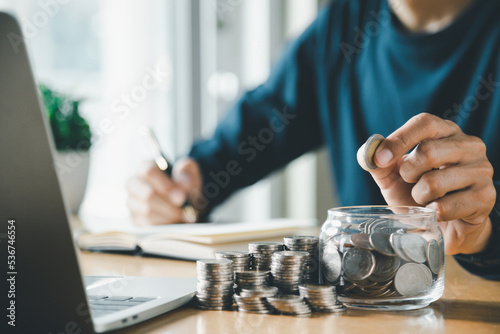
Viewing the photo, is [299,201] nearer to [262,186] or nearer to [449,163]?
[262,186]

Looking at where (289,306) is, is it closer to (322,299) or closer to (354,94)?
(322,299)

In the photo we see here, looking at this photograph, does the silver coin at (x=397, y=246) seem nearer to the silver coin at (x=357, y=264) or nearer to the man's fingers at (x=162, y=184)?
the silver coin at (x=357, y=264)

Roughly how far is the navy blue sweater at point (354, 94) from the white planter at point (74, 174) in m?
0.31

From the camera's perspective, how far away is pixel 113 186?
6.86 ft

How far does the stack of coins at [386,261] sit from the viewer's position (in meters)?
0.58

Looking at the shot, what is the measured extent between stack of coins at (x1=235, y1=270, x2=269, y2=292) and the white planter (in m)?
0.95

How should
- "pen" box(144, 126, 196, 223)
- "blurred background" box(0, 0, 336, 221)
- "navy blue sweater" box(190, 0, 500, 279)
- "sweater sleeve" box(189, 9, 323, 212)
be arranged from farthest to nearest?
1. "blurred background" box(0, 0, 336, 221)
2. "sweater sleeve" box(189, 9, 323, 212)
3. "pen" box(144, 126, 196, 223)
4. "navy blue sweater" box(190, 0, 500, 279)

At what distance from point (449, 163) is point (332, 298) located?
250 mm

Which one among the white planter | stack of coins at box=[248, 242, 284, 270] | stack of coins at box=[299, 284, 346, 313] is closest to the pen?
the white planter

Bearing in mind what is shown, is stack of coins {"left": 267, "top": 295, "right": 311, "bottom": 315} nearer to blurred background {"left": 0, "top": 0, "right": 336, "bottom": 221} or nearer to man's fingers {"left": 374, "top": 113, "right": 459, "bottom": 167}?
man's fingers {"left": 374, "top": 113, "right": 459, "bottom": 167}

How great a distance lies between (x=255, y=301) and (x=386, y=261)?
0.47 ft

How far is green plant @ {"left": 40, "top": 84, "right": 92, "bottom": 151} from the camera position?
4.81 ft

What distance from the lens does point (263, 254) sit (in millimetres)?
675

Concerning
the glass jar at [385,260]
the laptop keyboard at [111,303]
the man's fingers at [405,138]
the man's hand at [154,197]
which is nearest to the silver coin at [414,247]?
the glass jar at [385,260]
